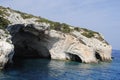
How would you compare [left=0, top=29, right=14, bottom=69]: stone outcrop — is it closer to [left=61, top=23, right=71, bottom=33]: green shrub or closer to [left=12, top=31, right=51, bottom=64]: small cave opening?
[left=12, top=31, right=51, bottom=64]: small cave opening

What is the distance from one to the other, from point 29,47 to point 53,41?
8.31 m

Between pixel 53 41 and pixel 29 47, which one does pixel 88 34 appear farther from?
pixel 29 47

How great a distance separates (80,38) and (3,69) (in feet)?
103

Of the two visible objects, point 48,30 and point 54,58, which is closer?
point 48,30

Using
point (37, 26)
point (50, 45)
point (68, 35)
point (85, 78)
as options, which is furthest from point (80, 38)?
point (85, 78)

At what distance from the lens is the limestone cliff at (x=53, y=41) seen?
65938 millimetres

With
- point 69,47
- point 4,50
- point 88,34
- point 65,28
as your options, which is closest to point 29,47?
point 65,28

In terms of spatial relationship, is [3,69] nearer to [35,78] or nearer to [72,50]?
[35,78]

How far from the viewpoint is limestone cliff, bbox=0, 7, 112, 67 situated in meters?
65.9

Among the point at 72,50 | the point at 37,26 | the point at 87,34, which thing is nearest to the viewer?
the point at 37,26

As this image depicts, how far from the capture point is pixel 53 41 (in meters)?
70.8

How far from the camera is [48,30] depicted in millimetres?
67250

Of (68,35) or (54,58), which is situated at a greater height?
(68,35)

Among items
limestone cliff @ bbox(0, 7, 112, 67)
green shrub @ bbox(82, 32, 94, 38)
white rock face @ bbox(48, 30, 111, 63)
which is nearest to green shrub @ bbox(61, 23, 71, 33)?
limestone cliff @ bbox(0, 7, 112, 67)
